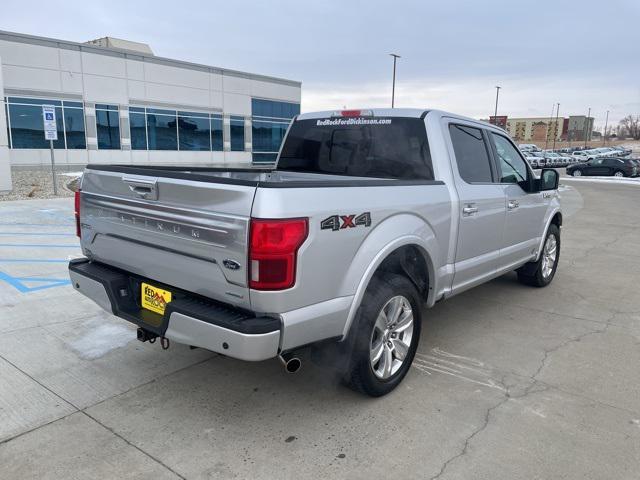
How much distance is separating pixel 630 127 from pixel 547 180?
160182 mm

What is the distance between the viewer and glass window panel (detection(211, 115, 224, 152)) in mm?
32125

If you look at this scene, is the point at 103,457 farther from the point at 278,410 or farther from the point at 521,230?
the point at 521,230

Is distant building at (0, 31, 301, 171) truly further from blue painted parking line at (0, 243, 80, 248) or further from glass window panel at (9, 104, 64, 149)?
blue painted parking line at (0, 243, 80, 248)

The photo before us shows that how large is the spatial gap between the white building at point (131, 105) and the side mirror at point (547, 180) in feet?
75.6

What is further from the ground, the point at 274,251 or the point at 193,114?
the point at 193,114

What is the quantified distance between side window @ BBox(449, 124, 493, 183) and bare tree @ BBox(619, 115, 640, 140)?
151m

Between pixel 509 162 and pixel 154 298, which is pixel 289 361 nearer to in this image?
pixel 154 298

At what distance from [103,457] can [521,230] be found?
4.35 metres

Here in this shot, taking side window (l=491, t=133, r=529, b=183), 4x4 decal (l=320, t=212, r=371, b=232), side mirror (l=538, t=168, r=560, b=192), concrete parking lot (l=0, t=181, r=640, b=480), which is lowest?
concrete parking lot (l=0, t=181, r=640, b=480)

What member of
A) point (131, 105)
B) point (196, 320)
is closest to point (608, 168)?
point (131, 105)

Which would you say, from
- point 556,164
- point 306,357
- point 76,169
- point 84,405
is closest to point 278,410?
point 306,357

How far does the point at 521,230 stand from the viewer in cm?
521

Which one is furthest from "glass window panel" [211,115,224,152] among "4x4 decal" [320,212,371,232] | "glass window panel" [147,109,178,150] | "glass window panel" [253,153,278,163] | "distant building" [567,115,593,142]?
"distant building" [567,115,593,142]

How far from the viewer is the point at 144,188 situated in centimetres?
302
